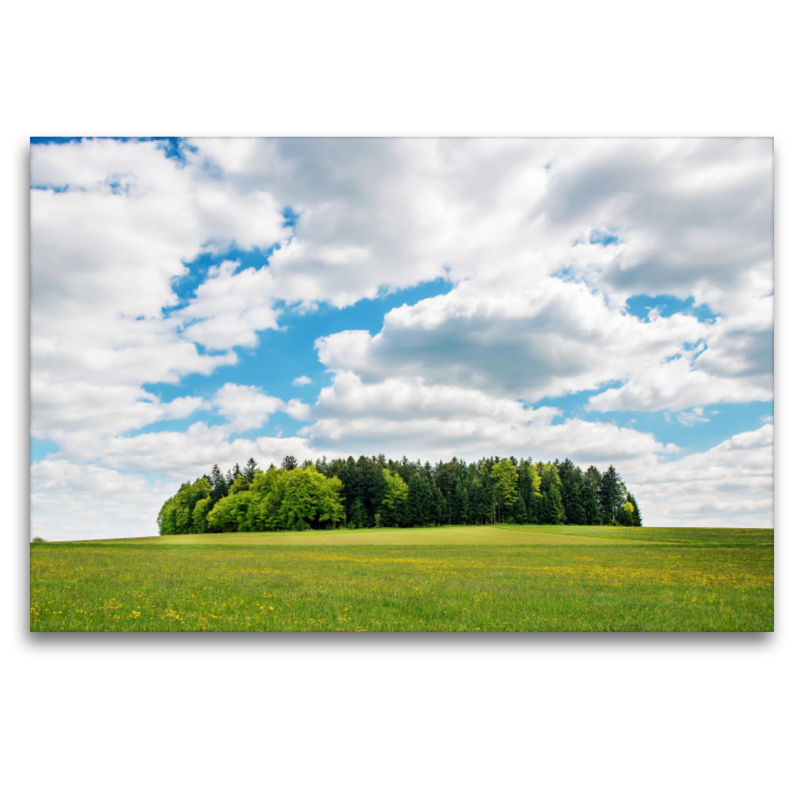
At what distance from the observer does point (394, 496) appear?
8719 millimetres

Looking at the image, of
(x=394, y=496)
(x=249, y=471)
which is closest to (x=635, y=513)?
(x=394, y=496)

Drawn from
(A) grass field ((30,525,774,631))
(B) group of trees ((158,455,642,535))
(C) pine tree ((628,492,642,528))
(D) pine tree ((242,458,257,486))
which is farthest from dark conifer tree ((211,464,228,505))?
(C) pine tree ((628,492,642,528))

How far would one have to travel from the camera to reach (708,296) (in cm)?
710

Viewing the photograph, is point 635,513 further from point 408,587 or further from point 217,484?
point 217,484

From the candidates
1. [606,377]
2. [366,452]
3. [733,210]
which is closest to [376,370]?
[366,452]

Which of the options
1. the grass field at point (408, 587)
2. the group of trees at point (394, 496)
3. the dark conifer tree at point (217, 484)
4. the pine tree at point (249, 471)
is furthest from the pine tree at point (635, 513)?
the dark conifer tree at point (217, 484)

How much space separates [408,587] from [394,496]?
1.70m

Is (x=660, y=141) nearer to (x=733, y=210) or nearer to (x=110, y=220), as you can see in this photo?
(x=733, y=210)

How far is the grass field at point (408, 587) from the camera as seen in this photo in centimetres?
645

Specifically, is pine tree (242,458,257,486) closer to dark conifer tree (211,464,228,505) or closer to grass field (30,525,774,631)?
dark conifer tree (211,464,228,505)

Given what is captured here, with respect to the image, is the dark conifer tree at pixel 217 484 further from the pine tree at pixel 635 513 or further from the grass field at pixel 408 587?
the pine tree at pixel 635 513

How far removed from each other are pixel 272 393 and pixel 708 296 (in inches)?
280

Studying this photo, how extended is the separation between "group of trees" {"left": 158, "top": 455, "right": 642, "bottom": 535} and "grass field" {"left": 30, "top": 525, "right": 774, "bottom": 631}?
0.34 metres

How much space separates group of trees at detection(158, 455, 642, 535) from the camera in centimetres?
755
